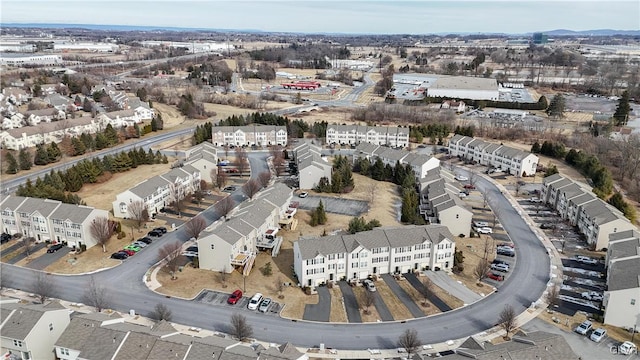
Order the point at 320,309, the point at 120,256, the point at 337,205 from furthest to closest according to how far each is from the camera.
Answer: the point at 337,205 < the point at 120,256 < the point at 320,309

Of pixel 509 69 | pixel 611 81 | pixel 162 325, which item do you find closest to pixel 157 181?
pixel 162 325

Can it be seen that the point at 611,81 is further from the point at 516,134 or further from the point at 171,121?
the point at 171,121

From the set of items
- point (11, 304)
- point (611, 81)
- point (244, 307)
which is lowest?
point (244, 307)

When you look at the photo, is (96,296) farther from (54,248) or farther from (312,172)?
(312,172)

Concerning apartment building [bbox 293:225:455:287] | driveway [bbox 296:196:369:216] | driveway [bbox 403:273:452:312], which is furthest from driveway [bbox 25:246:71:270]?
driveway [bbox 403:273:452:312]

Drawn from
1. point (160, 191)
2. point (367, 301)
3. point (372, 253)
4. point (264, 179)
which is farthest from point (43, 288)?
point (264, 179)

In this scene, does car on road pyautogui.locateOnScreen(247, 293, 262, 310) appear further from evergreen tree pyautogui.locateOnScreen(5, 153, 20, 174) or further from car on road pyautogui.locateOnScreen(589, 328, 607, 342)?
evergreen tree pyautogui.locateOnScreen(5, 153, 20, 174)
